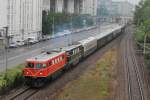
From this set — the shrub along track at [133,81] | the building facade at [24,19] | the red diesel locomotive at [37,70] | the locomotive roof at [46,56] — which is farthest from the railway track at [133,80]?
the building facade at [24,19]

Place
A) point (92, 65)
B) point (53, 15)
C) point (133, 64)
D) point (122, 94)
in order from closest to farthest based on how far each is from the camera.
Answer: point (122, 94) < point (92, 65) < point (133, 64) < point (53, 15)

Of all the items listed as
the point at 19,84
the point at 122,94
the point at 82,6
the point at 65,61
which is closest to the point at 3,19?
the point at 65,61

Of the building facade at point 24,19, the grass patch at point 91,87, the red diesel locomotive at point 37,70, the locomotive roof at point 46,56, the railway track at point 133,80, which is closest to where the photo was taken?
the grass patch at point 91,87

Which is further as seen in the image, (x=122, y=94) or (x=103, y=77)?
(x=103, y=77)

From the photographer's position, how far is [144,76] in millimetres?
43250

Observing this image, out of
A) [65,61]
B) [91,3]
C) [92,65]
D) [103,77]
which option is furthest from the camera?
[91,3]

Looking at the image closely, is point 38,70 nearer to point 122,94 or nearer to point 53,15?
point 122,94

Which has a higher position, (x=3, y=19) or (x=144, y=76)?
(x=3, y=19)

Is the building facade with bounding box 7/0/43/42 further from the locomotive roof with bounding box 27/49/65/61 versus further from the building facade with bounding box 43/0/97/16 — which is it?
the locomotive roof with bounding box 27/49/65/61

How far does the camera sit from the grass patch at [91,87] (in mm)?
31006

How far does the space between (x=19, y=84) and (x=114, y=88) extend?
9.33 m

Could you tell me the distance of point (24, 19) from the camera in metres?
87.6

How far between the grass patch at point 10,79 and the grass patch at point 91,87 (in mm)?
4630

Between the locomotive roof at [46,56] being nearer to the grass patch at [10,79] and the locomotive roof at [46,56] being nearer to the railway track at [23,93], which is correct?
the grass patch at [10,79]
